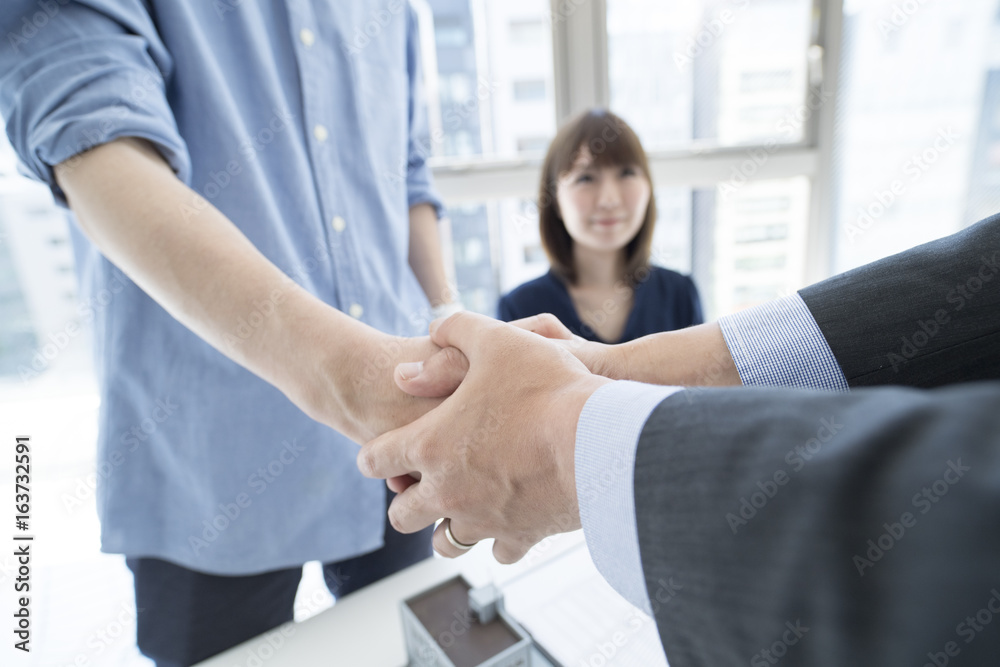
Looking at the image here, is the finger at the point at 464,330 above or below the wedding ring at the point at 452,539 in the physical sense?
above

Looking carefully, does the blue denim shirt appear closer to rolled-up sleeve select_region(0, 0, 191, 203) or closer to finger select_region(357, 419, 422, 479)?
rolled-up sleeve select_region(0, 0, 191, 203)

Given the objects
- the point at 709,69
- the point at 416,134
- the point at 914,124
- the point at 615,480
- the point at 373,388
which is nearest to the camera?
the point at 615,480

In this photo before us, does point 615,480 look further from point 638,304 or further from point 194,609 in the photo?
point 638,304

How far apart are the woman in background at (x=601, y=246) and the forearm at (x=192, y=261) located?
1041 millimetres

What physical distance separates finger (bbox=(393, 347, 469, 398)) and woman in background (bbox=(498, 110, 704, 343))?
3.13 ft

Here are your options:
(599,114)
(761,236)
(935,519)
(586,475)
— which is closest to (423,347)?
(586,475)

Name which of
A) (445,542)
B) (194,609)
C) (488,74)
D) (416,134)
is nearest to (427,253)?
(416,134)

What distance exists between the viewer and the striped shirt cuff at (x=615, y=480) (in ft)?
1.24

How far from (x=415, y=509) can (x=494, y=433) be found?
0.18 metres

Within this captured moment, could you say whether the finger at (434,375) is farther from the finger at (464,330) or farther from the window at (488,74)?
the window at (488,74)

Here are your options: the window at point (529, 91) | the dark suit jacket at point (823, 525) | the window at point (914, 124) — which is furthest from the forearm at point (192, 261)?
the window at point (914, 124)

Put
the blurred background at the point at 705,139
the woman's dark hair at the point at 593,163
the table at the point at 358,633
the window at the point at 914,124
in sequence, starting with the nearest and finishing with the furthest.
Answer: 1. the table at the point at 358,633
2. the woman's dark hair at the point at 593,163
3. the blurred background at the point at 705,139
4. the window at the point at 914,124

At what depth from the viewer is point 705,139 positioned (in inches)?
90.6

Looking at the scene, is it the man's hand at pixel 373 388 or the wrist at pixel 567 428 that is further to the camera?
the man's hand at pixel 373 388
